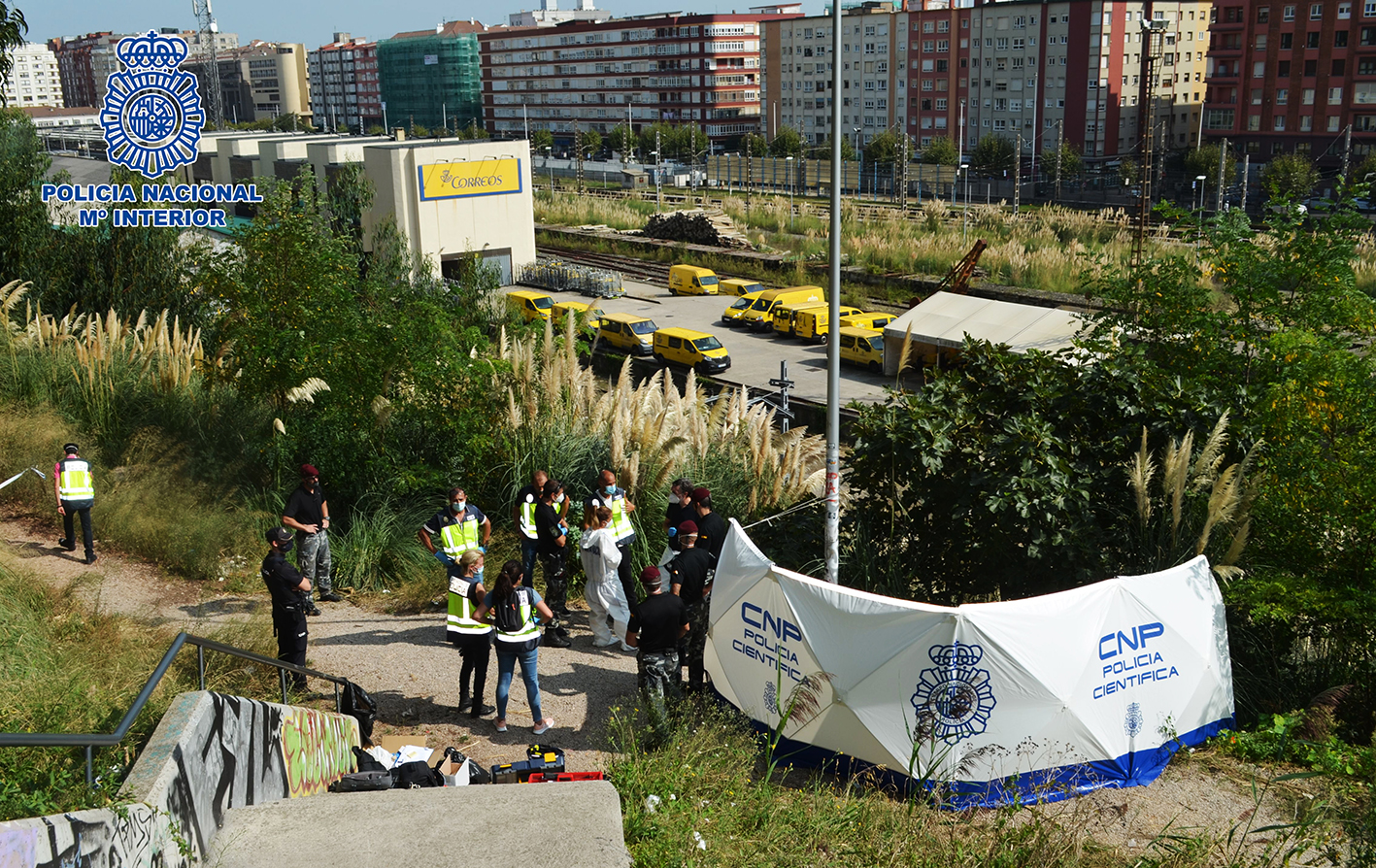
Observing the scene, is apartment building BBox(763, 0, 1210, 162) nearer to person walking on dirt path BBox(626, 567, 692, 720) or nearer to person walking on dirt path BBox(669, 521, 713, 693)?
person walking on dirt path BBox(669, 521, 713, 693)

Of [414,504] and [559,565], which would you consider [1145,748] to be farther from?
[414,504]

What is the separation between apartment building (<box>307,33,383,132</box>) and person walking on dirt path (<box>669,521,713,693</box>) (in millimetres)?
158424

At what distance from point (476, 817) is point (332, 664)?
4.45 m

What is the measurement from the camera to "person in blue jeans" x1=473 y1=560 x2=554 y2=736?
7840 mm

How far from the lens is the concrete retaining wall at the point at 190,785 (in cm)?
388

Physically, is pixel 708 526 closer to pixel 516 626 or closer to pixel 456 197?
pixel 516 626

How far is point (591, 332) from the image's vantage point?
1488cm

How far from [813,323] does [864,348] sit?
3845 millimetres

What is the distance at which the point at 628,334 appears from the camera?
34.0 meters

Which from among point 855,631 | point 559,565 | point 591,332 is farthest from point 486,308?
point 855,631

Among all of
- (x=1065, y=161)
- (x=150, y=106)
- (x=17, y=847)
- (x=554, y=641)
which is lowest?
(x=554, y=641)

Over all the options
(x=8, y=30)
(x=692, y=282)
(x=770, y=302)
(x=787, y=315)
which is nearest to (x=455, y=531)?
(x=8, y=30)

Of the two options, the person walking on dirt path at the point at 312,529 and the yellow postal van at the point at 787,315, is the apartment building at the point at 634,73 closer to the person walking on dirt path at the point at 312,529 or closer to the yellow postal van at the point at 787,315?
the yellow postal van at the point at 787,315

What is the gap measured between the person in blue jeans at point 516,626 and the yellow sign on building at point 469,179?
121 feet
